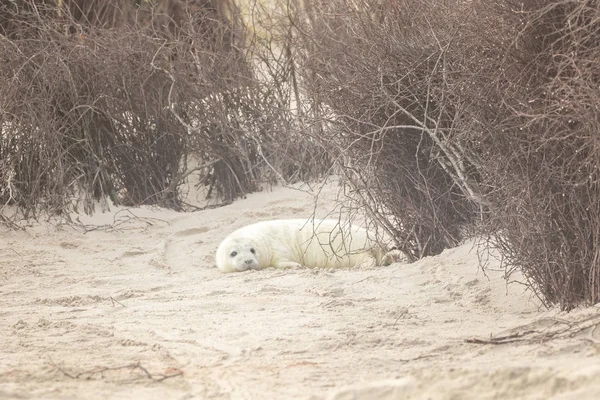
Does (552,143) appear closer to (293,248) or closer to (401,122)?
(401,122)

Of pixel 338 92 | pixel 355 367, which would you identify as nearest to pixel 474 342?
pixel 355 367

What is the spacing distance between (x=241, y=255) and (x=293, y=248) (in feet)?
1.73

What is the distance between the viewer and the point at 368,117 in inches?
217

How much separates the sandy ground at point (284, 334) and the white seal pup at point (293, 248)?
230mm

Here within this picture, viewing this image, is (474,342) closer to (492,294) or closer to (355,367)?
(355,367)

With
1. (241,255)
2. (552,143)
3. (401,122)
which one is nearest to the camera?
(552,143)

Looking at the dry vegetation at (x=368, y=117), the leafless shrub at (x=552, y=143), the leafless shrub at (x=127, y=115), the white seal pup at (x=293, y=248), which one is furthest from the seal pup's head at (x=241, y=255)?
the leafless shrub at (x=552, y=143)

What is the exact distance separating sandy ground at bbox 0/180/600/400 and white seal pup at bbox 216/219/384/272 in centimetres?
23

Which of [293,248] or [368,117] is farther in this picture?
[293,248]

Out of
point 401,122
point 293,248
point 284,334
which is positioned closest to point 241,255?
point 293,248

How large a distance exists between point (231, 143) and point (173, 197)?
81 cm

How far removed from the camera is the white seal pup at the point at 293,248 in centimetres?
675

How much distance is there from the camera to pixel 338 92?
5.74 metres

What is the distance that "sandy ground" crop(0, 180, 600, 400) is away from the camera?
10.8ft
